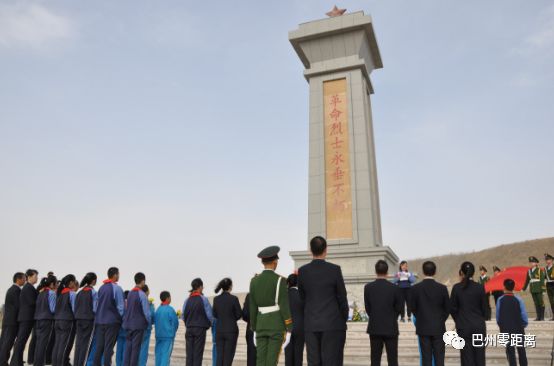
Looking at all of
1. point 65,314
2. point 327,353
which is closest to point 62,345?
point 65,314

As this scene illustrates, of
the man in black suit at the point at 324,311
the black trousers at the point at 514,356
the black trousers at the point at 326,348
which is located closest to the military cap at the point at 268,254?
the man in black suit at the point at 324,311

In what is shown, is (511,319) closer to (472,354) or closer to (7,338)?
(472,354)

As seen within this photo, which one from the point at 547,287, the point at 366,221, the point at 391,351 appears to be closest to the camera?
the point at 391,351

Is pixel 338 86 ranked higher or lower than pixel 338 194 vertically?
higher

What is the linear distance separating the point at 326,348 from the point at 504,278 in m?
12.5

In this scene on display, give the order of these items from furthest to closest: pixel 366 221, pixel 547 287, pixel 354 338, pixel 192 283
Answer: pixel 366 221, pixel 547 287, pixel 354 338, pixel 192 283

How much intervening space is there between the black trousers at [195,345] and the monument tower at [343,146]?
31.7 ft

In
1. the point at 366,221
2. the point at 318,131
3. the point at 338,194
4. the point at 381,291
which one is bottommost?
the point at 381,291

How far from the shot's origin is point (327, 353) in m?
4.79

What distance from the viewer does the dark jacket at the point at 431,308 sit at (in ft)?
19.8

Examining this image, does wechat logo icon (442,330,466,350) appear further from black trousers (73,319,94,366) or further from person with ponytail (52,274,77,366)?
person with ponytail (52,274,77,366)

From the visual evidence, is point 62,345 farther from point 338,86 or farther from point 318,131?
point 338,86

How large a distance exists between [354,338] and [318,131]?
10226 millimetres

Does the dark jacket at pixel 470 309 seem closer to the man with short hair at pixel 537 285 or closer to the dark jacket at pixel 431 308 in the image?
the dark jacket at pixel 431 308
